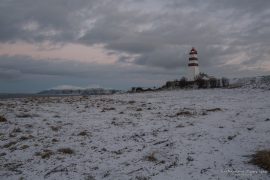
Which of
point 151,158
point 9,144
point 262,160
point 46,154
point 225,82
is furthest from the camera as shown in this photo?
point 225,82

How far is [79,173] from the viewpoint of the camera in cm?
1004

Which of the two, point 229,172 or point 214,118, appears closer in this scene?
point 229,172

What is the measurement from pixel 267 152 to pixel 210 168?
70.3 inches

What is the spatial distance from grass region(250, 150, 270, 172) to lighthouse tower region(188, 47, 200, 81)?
55.0m

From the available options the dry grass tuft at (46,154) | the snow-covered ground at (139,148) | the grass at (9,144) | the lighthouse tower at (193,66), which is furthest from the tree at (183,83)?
the dry grass tuft at (46,154)

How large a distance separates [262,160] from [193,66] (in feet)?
186

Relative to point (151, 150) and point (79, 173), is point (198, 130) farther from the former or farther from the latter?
point (79, 173)

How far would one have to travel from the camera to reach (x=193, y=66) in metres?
64.7

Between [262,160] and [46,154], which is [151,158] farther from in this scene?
[46,154]

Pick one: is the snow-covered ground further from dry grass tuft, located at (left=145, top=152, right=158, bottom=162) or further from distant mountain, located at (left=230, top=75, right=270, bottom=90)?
distant mountain, located at (left=230, top=75, right=270, bottom=90)

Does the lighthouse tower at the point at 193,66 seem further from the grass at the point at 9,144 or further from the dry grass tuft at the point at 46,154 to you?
the dry grass tuft at the point at 46,154

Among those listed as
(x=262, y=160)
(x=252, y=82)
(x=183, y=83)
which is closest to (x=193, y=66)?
(x=183, y=83)

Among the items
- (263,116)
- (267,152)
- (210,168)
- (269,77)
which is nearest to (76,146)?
(210,168)

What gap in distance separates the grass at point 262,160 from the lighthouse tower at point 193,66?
55.0 meters
